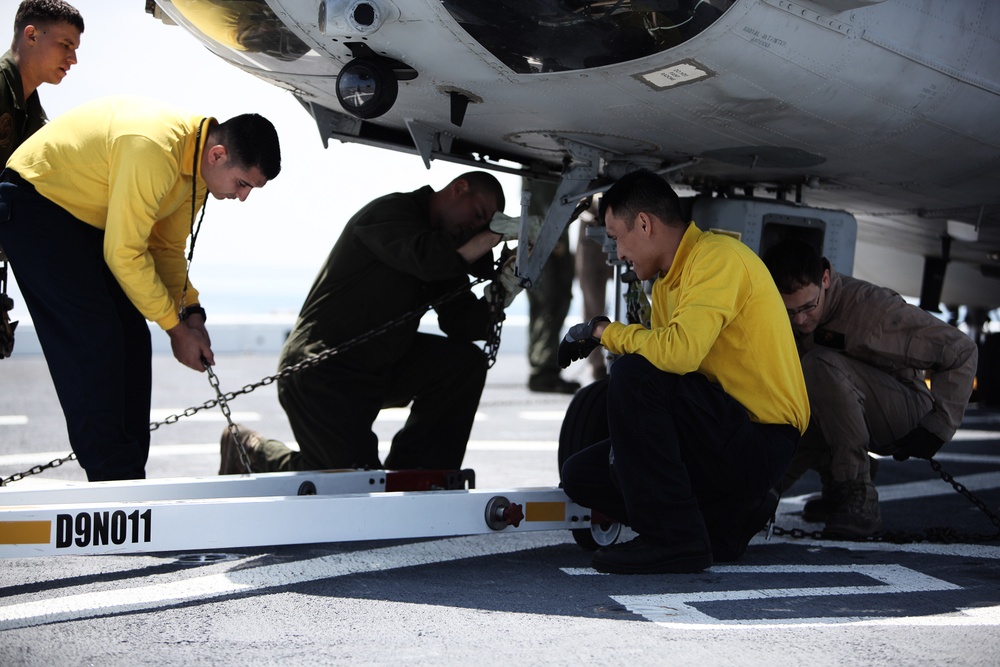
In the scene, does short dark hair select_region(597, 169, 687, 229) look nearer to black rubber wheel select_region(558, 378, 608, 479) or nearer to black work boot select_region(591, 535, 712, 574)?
black rubber wheel select_region(558, 378, 608, 479)

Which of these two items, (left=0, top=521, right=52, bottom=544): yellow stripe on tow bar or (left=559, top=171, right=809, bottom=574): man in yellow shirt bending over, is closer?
(left=0, top=521, right=52, bottom=544): yellow stripe on tow bar

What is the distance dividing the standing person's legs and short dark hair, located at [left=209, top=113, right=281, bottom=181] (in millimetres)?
1279

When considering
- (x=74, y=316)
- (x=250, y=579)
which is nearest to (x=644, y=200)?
(x=250, y=579)

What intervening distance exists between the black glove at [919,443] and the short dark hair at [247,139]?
245 centimetres

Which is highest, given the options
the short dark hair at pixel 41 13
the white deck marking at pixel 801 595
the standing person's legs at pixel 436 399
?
the short dark hair at pixel 41 13

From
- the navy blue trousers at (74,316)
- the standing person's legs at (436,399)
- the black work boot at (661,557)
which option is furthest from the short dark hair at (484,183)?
the black work boot at (661,557)

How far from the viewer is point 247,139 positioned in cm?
346

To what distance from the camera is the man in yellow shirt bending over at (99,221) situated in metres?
3.31

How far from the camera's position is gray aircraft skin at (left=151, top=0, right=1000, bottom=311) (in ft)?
10.6

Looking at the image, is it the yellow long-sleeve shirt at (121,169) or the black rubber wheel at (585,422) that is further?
the black rubber wheel at (585,422)

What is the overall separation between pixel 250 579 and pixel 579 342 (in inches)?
46.7

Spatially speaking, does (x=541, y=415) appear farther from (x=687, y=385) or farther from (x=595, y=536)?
(x=687, y=385)

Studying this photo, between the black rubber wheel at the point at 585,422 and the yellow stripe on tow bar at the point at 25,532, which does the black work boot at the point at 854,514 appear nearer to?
the black rubber wheel at the point at 585,422

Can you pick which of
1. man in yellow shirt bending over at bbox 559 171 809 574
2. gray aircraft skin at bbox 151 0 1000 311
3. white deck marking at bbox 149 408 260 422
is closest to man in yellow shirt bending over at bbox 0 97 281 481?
gray aircraft skin at bbox 151 0 1000 311
